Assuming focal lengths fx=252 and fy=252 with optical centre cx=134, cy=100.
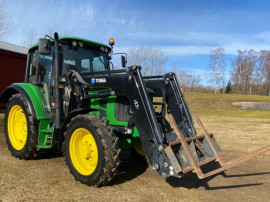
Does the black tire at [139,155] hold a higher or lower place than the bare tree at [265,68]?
lower

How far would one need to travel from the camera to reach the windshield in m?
4.75

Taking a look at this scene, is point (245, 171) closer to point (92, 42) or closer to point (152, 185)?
point (152, 185)

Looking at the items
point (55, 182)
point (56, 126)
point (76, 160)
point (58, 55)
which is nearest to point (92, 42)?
point (58, 55)

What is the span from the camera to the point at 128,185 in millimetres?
3898

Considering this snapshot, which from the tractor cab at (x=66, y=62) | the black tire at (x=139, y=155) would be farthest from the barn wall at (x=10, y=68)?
the black tire at (x=139, y=155)

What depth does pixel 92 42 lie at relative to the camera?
5.16 m

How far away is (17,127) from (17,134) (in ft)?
0.50

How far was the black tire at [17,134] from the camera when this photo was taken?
4.80 metres

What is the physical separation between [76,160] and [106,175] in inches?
30.7

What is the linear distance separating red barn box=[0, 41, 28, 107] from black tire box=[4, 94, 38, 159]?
28.3ft

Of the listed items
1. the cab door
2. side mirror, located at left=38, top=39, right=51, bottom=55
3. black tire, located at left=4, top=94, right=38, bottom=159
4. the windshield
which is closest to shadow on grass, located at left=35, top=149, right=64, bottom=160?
black tire, located at left=4, top=94, right=38, bottom=159

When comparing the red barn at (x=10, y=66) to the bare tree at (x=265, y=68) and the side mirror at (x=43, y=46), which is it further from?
the bare tree at (x=265, y=68)

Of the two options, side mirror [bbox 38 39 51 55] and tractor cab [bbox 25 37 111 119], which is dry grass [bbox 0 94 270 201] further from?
side mirror [bbox 38 39 51 55]

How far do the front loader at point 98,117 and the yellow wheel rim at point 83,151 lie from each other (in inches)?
0.6
